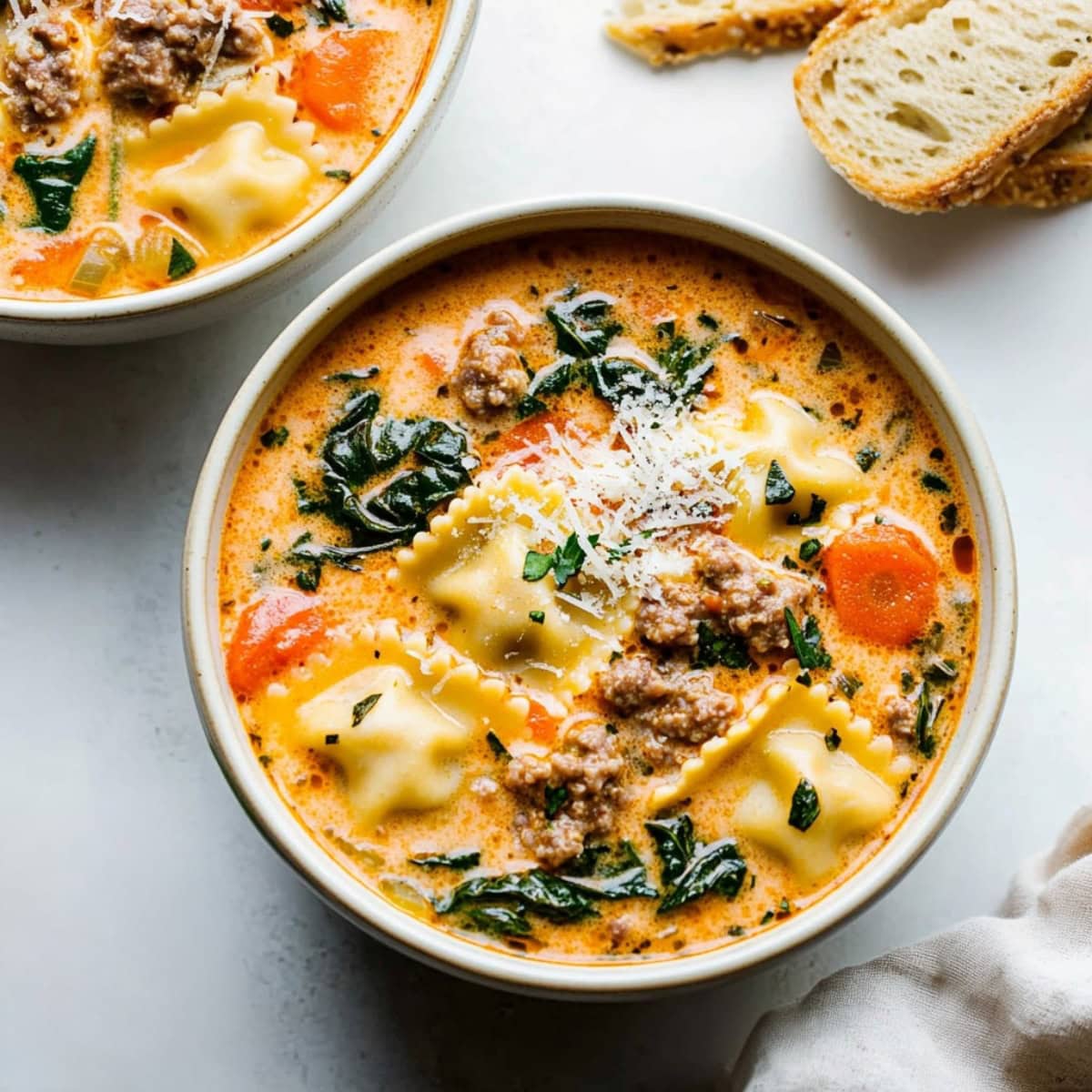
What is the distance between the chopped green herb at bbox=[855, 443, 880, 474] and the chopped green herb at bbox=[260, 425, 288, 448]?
1718 mm

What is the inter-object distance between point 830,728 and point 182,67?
2852 millimetres

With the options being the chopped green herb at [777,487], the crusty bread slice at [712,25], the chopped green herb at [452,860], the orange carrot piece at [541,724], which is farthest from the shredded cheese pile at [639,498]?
the crusty bread slice at [712,25]

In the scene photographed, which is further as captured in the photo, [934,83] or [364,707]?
[934,83]

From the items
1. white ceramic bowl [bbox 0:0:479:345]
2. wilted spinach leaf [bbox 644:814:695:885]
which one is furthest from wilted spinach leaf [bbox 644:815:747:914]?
white ceramic bowl [bbox 0:0:479:345]

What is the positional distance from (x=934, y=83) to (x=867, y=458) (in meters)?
1.51

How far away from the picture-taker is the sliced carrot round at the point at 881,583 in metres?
4.17

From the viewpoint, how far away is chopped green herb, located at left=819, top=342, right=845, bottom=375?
14.2 feet

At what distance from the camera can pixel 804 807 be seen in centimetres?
405

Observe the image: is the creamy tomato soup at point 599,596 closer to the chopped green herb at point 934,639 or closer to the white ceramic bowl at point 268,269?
the chopped green herb at point 934,639

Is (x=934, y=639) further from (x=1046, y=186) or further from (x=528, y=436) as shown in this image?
(x=1046, y=186)

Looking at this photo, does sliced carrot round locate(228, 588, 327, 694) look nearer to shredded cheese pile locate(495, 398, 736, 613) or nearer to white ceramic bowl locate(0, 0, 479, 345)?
shredded cheese pile locate(495, 398, 736, 613)

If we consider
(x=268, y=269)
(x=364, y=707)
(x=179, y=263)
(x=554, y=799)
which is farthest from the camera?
(x=179, y=263)

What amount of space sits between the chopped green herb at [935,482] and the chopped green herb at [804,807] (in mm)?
960

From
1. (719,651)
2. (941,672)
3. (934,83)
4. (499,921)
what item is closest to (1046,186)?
(934,83)
